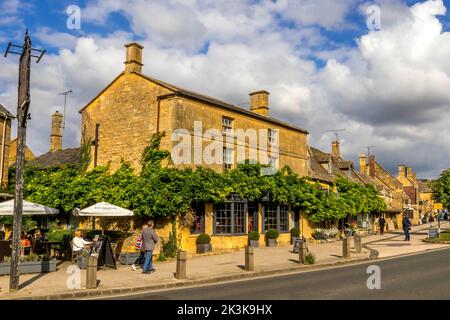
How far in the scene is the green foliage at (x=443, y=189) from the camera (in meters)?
34.2

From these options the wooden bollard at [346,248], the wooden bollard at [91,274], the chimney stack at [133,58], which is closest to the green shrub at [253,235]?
the wooden bollard at [346,248]

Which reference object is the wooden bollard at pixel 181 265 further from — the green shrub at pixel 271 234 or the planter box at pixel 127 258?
the green shrub at pixel 271 234

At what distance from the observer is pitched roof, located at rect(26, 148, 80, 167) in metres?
27.5

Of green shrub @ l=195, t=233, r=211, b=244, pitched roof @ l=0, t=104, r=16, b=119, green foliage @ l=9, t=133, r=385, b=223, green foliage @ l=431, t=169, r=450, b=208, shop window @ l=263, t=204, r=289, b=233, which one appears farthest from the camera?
green foliage @ l=431, t=169, r=450, b=208

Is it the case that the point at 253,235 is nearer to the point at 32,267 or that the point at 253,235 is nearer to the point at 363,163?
the point at 32,267

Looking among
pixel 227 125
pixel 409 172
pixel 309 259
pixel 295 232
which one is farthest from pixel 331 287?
pixel 409 172

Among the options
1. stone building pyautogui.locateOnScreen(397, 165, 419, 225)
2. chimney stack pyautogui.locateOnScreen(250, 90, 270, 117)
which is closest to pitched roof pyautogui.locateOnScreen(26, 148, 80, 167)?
chimney stack pyautogui.locateOnScreen(250, 90, 270, 117)

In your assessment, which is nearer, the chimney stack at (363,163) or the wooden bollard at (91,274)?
the wooden bollard at (91,274)

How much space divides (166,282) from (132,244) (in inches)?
340

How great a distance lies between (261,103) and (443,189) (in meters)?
16.2

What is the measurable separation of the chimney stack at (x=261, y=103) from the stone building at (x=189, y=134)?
14.5ft

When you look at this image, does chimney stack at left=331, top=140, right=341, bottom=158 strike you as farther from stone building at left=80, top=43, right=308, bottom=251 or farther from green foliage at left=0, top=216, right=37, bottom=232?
green foliage at left=0, top=216, right=37, bottom=232

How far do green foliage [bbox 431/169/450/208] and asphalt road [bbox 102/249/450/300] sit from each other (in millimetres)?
21872
